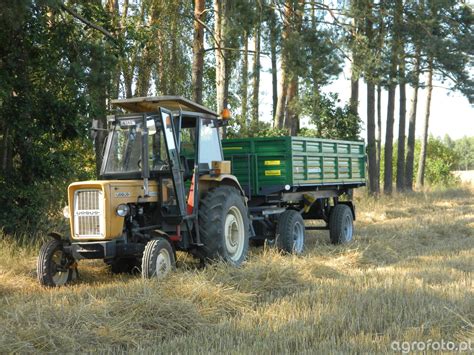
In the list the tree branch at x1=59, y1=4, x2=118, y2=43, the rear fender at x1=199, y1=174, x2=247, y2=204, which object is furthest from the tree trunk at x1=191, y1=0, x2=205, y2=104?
the rear fender at x1=199, y1=174, x2=247, y2=204

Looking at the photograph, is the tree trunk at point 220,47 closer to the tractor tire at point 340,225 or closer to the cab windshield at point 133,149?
the tractor tire at point 340,225

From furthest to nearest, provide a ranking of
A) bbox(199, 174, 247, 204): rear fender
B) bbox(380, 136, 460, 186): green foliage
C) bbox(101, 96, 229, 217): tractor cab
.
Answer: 1. bbox(380, 136, 460, 186): green foliage
2. bbox(199, 174, 247, 204): rear fender
3. bbox(101, 96, 229, 217): tractor cab

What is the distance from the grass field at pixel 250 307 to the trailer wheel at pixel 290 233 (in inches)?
39.4

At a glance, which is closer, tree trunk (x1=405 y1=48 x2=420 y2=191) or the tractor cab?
the tractor cab

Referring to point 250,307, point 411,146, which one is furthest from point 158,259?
point 411,146

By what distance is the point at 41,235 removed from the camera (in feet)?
34.6

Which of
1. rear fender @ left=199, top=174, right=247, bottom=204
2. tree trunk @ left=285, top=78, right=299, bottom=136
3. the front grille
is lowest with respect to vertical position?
the front grille

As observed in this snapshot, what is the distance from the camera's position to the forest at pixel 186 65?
33.3 feet

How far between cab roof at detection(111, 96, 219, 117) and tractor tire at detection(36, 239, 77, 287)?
2.12 metres

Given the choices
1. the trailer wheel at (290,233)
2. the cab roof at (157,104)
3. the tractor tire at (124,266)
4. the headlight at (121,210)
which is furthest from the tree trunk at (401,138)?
the headlight at (121,210)

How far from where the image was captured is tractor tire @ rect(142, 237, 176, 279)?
23.7ft

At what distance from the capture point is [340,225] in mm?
11992

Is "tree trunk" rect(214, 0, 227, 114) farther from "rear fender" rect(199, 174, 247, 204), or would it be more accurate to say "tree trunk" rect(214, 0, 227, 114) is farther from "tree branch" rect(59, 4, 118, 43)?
"rear fender" rect(199, 174, 247, 204)

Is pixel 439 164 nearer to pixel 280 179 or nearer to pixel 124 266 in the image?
pixel 280 179
